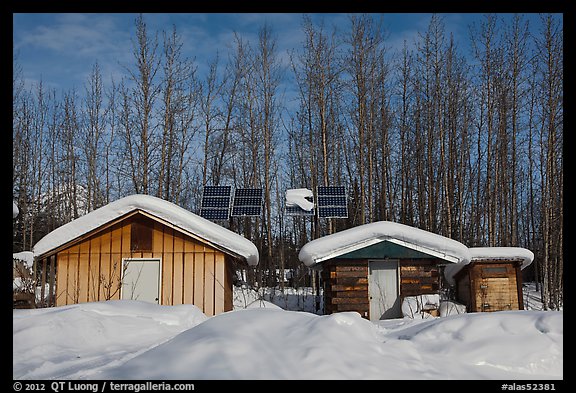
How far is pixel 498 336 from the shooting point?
19.3 ft

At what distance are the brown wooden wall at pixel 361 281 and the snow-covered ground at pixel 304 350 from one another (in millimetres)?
8563

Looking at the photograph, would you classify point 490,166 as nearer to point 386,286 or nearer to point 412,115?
point 412,115

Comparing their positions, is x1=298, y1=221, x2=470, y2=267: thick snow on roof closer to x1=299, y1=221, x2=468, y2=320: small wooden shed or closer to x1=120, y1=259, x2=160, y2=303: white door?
x1=299, y1=221, x2=468, y2=320: small wooden shed

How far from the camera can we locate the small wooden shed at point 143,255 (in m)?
13.8

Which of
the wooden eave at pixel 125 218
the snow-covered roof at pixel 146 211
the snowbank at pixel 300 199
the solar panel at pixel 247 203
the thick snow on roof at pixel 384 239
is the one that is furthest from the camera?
the snowbank at pixel 300 199

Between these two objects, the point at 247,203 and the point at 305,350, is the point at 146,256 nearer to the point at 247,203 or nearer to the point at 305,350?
the point at 247,203

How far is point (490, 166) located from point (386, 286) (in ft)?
48.5

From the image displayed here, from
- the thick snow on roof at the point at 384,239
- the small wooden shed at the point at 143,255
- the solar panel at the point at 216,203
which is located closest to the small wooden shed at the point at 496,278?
the thick snow on roof at the point at 384,239

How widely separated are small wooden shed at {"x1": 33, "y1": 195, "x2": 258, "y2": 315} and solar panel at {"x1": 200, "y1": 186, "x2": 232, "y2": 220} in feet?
26.2

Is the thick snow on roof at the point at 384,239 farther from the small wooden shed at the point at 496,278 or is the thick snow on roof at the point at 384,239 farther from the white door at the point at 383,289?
the small wooden shed at the point at 496,278

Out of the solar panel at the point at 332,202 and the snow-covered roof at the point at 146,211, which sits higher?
the solar panel at the point at 332,202

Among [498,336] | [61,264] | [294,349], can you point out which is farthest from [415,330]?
[61,264]

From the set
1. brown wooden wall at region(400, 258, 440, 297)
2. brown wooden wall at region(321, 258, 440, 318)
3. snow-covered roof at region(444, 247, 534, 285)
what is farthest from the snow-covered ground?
snow-covered roof at region(444, 247, 534, 285)

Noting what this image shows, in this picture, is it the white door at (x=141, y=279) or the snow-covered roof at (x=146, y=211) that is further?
the white door at (x=141, y=279)
